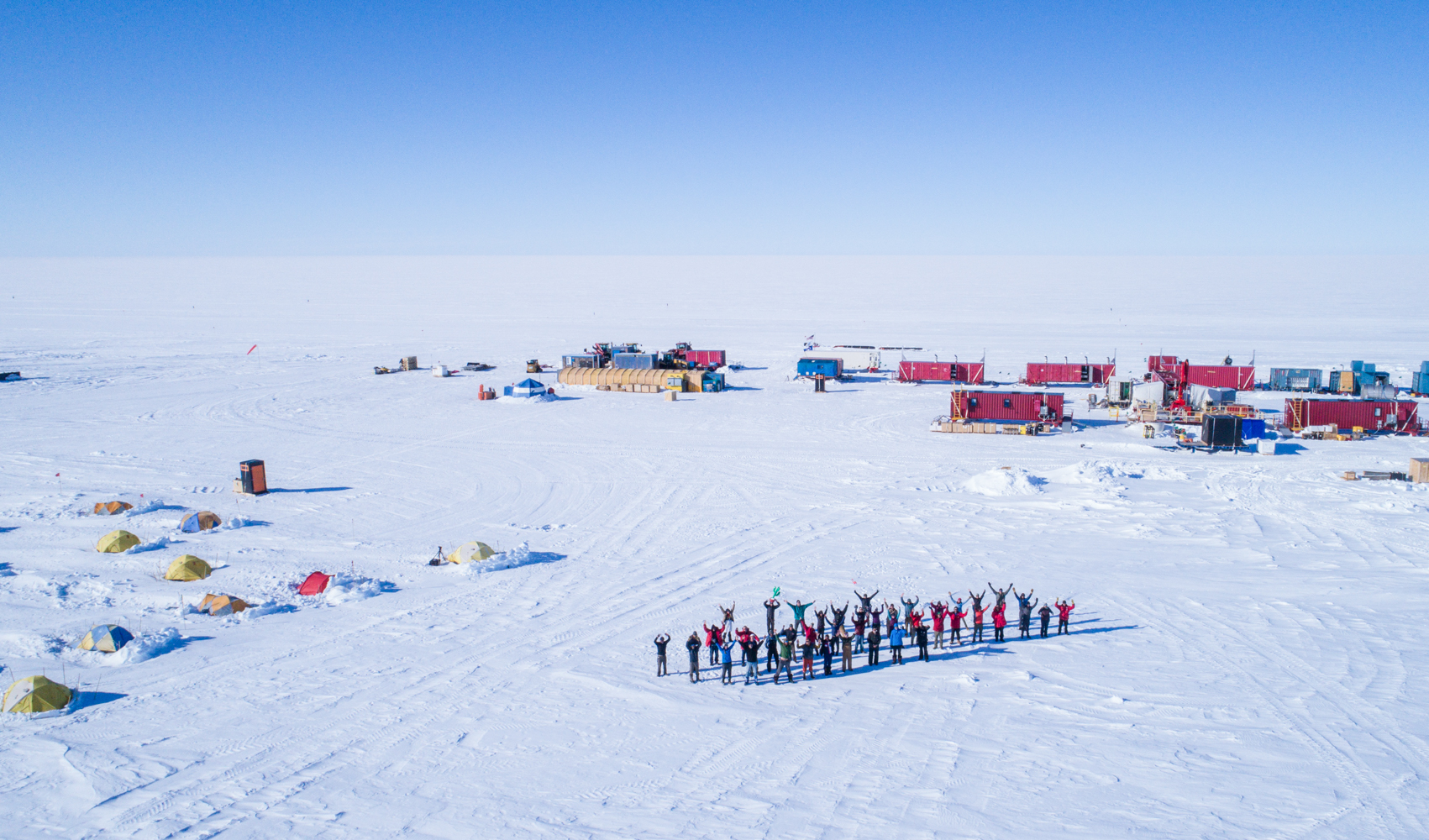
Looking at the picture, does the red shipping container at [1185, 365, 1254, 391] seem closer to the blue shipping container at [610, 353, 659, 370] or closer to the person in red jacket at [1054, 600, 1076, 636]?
the blue shipping container at [610, 353, 659, 370]

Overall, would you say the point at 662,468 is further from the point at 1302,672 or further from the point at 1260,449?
the point at 1260,449

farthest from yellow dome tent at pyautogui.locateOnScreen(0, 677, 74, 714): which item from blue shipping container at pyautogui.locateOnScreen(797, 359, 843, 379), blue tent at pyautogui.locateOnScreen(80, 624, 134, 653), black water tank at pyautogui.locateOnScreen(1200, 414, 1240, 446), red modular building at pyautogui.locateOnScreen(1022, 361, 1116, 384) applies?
red modular building at pyautogui.locateOnScreen(1022, 361, 1116, 384)

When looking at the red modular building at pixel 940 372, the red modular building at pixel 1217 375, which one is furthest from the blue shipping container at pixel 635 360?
the red modular building at pixel 1217 375

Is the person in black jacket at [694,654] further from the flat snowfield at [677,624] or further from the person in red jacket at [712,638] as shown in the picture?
the flat snowfield at [677,624]

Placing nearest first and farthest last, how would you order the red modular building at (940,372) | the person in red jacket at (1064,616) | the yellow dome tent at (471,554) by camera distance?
the person in red jacket at (1064,616), the yellow dome tent at (471,554), the red modular building at (940,372)

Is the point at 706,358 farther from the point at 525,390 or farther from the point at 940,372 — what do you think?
the point at 940,372

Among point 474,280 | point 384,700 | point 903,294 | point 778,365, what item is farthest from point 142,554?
point 474,280
